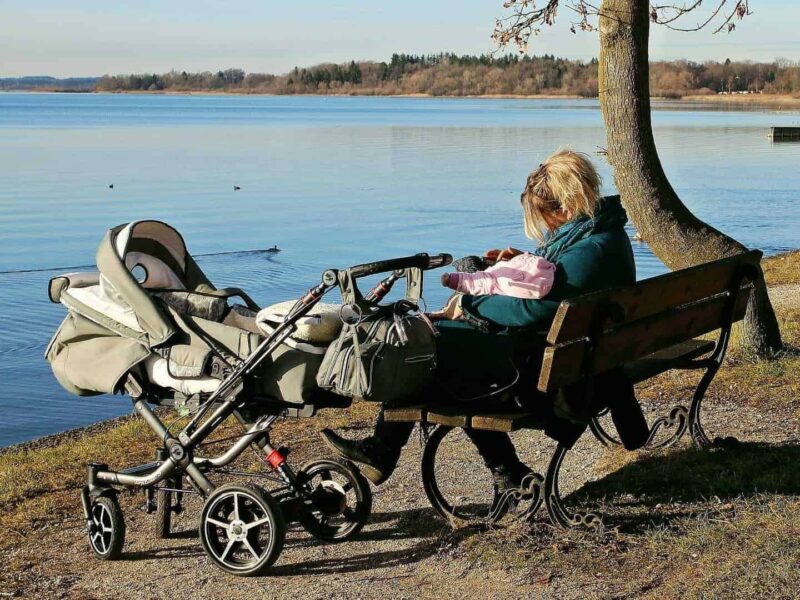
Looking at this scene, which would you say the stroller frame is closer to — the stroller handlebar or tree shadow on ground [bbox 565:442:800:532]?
the stroller handlebar

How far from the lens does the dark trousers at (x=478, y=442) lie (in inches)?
199

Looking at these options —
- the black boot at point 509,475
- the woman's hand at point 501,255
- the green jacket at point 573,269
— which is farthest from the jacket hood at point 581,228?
the black boot at point 509,475

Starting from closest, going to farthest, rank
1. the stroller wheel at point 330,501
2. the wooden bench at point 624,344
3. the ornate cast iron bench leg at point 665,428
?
the wooden bench at point 624,344 → the stroller wheel at point 330,501 → the ornate cast iron bench leg at point 665,428

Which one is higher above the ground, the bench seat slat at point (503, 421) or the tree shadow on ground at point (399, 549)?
the bench seat slat at point (503, 421)

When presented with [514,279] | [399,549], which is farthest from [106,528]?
[514,279]

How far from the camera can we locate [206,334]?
4.83m

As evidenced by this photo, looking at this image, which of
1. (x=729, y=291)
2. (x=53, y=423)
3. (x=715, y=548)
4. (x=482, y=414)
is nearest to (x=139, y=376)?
(x=482, y=414)

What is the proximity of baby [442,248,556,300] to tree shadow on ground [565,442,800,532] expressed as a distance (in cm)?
108

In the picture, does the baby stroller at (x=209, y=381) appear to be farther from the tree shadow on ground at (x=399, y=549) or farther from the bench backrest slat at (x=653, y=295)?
the bench backrest slat at (x=653, y=295)

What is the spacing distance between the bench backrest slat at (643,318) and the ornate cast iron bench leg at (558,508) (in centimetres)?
35

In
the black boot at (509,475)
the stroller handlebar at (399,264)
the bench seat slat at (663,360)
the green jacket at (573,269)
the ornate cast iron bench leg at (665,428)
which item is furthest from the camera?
the ornate cast iron bench leg at (665,428)

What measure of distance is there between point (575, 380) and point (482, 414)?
0.41 metres

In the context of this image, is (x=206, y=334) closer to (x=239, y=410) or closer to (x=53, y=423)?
(x=239, y=410)

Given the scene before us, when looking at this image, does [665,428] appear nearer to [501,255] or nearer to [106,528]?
[501,255]
